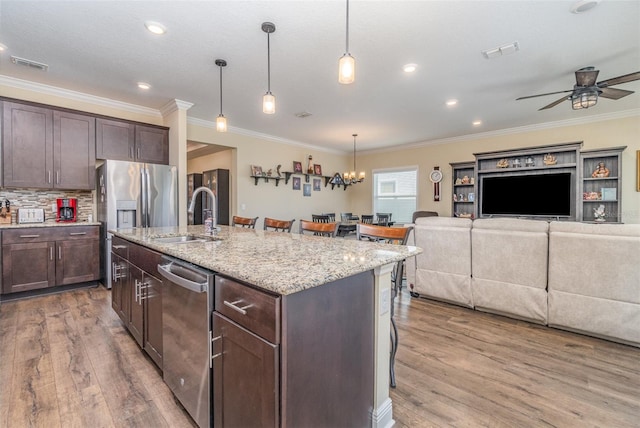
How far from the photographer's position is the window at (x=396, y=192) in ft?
24.1

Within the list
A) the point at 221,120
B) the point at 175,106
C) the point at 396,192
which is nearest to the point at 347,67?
the point at 221,120

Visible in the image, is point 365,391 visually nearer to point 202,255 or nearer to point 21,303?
point 202,255

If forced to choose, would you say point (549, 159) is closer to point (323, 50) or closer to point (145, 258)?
point (323, 50)

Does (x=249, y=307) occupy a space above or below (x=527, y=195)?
below

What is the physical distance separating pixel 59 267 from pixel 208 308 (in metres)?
3.65

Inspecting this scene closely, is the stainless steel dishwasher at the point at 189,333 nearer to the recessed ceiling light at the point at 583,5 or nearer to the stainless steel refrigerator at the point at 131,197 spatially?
the stainless steel refrigerator at the point at 131,197

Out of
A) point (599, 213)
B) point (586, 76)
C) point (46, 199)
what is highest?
point (586, 76)

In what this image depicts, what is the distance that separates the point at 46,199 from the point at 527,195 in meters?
7.78

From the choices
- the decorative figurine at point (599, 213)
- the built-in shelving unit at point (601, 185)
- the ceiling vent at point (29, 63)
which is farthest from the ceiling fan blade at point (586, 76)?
the ceiling vent at point (29, 63)

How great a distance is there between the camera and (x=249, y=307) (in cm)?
110

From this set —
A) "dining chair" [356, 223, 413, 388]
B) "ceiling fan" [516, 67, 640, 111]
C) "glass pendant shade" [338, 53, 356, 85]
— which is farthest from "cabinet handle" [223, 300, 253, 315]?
"ceiling fan" [516, 67, 640, 111]

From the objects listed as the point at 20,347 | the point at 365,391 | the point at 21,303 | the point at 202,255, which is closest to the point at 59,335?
the point at 20,347

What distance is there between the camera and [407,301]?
3475 mm

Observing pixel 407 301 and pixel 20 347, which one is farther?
pixel 407 301
